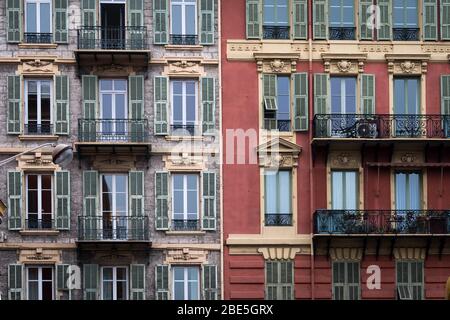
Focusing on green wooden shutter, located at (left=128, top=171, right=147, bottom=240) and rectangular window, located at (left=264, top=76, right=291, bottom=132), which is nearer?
green wooden shutter, located at (left=128, top=171, right=147, bottom=240)

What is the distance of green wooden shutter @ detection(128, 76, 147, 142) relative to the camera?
34906 millimetres

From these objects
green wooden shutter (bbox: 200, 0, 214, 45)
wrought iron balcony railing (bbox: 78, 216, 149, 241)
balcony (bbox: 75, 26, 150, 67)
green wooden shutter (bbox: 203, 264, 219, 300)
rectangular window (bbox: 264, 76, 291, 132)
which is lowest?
green wooden shutter (bbox: 203, 264, 219, 300)

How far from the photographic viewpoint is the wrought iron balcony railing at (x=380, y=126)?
35.1 meters

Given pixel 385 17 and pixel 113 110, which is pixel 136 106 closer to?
pixel 113 110

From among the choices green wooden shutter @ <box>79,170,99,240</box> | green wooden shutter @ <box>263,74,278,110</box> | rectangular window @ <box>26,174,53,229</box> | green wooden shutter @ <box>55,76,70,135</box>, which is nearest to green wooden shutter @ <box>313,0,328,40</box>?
green wooden shutter @ <box>263,74,278,110</box>

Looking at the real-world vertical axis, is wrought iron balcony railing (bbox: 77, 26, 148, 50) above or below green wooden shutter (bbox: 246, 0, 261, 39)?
below

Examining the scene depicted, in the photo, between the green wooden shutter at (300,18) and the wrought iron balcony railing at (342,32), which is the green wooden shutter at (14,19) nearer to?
the green wooden shutter at (300,18)

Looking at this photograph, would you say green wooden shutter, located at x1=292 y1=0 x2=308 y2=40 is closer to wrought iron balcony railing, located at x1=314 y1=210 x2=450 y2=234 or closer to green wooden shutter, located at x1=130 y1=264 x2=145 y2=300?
wrought iron balcony railing, located at x1=314 y1=210 x2=450 y2=234

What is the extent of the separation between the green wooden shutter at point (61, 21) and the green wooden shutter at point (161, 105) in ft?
11.1

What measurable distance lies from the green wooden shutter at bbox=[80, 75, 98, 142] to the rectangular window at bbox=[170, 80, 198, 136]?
2581mm

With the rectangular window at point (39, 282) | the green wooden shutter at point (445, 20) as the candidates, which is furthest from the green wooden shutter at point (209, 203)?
the green wooden shutter at point (445, 20)

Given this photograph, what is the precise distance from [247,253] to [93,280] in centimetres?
507

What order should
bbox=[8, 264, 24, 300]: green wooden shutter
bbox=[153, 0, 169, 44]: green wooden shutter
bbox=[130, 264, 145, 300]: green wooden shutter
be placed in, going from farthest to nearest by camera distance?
bbox=[153, 0, 169, 44]: green wooden shutter → bbox=[130, 264, 145, 300]: green wooden shutter → bbox=[8, 264, 24, 300]: green wooden shutter

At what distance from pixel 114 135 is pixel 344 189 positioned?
25.7 ft
